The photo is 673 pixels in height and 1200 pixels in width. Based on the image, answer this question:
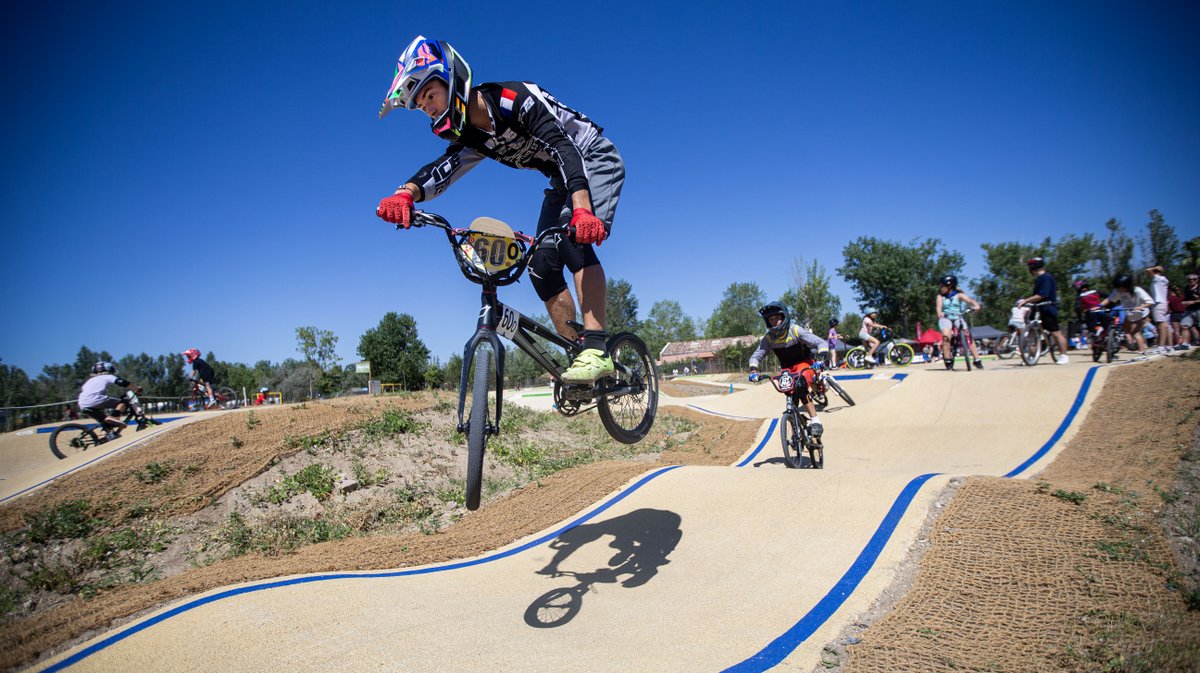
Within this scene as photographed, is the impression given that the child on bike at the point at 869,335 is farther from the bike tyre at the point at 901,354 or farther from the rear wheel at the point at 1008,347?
the rear wheel at the point at 1008,347

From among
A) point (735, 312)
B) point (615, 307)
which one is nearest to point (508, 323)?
point (615, 307)

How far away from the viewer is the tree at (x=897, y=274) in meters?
51.8

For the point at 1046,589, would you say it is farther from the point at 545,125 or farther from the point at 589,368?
the point at 545,125

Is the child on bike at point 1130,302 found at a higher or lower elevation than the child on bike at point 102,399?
higher

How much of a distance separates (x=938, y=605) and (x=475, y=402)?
3393 mm

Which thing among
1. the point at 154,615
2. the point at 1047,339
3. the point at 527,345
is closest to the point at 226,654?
the point at 154,615

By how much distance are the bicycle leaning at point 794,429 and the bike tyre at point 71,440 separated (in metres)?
14.4

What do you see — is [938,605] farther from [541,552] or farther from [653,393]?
[541,552]

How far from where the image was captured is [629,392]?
4.61 m

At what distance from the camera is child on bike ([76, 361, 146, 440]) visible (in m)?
11.6

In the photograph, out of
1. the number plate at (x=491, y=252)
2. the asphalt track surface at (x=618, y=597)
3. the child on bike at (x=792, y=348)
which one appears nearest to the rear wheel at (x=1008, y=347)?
the asphalt track surface at (x=618, y=597)

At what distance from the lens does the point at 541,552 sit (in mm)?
5695

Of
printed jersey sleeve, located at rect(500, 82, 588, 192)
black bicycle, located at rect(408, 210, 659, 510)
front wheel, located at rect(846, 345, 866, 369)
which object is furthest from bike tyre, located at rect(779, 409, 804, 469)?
front wheel, located at rect(846, 345, 866, 369)

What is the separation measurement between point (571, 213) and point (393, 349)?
57161 millimetres
